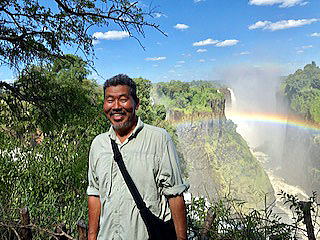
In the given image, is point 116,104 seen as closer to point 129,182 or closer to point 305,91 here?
point 129,182

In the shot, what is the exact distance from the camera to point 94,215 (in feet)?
5.42

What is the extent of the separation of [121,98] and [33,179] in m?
3.27

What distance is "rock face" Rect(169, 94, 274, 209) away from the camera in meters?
59.5

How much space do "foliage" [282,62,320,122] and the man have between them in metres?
73.3

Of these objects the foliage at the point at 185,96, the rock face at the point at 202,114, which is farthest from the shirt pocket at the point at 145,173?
the foliage at the point at 185,96

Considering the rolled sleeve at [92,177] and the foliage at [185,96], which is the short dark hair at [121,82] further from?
the foliage at [185,96]

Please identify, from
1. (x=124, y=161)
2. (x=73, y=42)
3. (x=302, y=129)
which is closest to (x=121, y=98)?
(x=124, y=161)

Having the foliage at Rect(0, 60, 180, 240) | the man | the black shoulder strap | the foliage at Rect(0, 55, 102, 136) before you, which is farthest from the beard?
the foliage at Rect(0, 55, 102, 136)

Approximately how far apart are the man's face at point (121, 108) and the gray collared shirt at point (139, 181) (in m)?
0.06

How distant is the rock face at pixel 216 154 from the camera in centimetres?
5953

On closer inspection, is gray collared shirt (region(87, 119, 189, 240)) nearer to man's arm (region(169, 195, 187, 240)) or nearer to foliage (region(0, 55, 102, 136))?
man's arm (region(169, 195, 187, 240))

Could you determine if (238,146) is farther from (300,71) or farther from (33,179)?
(33,179)

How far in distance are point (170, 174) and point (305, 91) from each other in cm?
8597

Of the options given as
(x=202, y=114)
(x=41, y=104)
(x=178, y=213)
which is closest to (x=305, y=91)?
(x=202, y=114)
